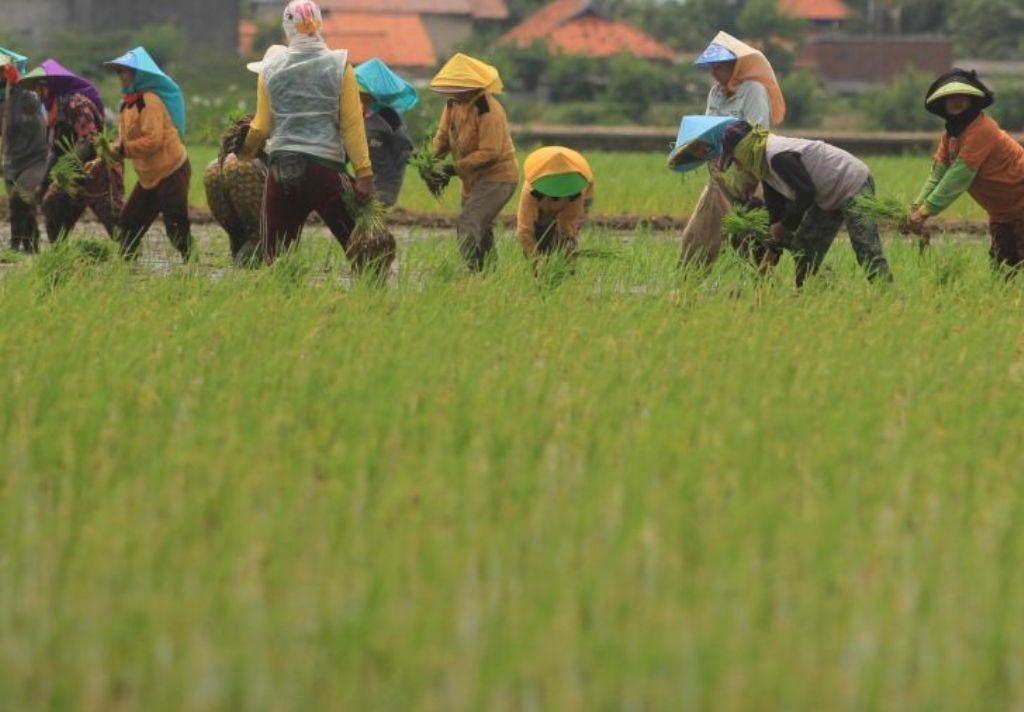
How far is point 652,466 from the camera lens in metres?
4.54

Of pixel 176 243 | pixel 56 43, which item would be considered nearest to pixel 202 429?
pixel 176 243

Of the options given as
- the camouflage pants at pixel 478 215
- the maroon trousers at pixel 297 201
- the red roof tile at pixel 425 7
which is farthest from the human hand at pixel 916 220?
the red roof tile at pixel 425 7

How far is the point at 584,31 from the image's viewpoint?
208 feet

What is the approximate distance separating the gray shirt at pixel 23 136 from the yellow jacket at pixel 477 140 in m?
2.42

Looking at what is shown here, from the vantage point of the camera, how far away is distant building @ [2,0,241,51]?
165 feet

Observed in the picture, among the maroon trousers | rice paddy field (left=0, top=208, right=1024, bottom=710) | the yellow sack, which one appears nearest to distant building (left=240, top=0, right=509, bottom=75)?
the yellow sack

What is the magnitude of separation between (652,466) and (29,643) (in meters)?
1.60

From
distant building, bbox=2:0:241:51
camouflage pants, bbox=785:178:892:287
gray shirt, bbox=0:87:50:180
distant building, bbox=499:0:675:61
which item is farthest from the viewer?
distant building, bbox=499:0:675:61

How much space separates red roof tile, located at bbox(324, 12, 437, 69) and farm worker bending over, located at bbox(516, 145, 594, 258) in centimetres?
4919

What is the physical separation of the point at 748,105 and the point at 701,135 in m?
0.94

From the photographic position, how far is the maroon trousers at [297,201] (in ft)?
26.7

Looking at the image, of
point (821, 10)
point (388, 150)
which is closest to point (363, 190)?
point (388, 150)

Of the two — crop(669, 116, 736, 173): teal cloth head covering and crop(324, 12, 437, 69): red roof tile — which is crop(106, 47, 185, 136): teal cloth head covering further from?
crop(324, 12, 437, 69): red roof tile

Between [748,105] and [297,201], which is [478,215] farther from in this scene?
[748,105]
